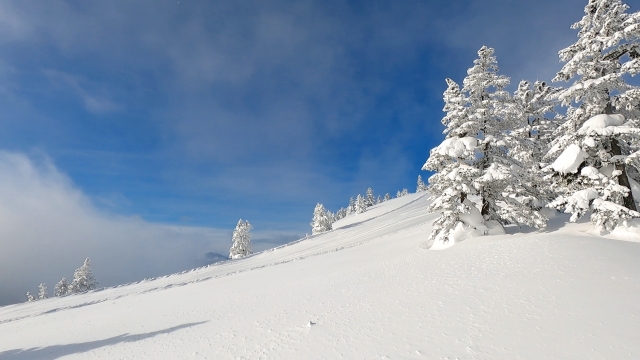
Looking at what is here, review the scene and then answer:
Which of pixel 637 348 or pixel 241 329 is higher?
pixel 241 329

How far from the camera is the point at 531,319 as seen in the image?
25.6 feet

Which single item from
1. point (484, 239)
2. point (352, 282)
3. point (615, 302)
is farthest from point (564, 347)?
point (484, 239)

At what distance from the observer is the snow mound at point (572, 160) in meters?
14.5

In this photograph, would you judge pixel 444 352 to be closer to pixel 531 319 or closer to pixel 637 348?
pixel 531 319

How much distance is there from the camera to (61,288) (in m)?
56.4

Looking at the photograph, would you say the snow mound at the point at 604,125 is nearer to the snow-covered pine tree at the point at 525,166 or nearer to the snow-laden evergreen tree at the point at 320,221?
the snow-covered pine tree at the point at 525,166

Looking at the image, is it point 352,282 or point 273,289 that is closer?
point 352,282

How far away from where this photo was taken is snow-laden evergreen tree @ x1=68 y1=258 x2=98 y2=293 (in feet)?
164

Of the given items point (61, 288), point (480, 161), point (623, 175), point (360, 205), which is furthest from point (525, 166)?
point (360, 205)

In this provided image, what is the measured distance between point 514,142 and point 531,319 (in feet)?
43.3

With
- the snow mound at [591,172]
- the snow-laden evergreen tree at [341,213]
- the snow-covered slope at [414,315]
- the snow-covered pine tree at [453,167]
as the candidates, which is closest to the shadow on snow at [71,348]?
the snow-covered slope at [414,315]

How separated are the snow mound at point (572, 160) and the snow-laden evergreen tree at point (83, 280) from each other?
220ft

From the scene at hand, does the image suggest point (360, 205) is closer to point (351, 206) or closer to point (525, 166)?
point (351, 206)

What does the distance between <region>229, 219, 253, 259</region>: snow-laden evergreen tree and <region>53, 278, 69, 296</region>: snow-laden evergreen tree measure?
105 ft
